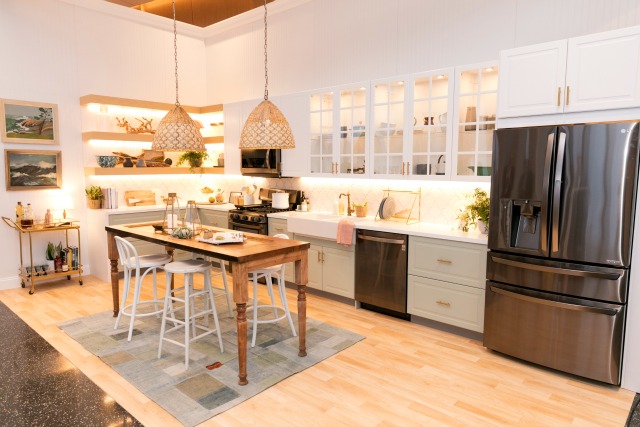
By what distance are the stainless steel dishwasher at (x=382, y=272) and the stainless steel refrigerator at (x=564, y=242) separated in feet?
3.19

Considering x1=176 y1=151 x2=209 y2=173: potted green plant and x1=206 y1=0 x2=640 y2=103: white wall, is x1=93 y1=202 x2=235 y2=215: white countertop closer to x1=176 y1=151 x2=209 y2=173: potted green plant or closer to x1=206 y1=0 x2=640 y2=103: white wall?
x1=176 y1=151 x2=209 y2=173: potted green plant

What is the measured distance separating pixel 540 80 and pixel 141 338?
4076 millimetres

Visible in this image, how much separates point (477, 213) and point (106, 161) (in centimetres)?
503

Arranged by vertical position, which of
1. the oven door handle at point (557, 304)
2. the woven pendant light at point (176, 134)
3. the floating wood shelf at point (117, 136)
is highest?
the floating wood shelf at point (117, 136)

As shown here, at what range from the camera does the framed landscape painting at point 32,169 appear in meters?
5.52

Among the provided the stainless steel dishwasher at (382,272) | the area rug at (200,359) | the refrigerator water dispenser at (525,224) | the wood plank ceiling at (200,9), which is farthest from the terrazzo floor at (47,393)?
the wood plank ceiling at (200,9)

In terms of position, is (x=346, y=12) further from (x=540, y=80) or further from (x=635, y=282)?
(x=635, y=282)

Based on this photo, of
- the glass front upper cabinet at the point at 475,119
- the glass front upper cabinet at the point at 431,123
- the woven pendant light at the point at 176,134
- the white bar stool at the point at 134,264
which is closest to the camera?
the woven pendant light at the point at 176,134

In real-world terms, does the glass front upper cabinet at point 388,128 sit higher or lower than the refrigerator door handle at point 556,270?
higher

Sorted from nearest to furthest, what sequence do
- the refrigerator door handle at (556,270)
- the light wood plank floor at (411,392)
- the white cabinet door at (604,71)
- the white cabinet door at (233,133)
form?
the light wood plank floor at (411,392)
the white cabinet door at (604,71)
the refrigerator door handle at (556,270)
the white cabinet door at (233,133)

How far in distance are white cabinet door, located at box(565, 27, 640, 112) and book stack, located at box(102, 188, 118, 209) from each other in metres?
5.60

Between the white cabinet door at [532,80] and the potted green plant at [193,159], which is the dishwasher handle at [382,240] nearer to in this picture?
the white cabinet door at [532,80]

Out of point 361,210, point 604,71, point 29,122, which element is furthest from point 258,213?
point 604,71

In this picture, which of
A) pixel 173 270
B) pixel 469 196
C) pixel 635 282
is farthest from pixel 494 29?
pixel 173 270
